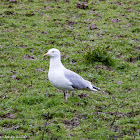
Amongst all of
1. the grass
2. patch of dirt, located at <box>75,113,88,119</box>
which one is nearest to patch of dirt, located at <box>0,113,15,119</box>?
the grass

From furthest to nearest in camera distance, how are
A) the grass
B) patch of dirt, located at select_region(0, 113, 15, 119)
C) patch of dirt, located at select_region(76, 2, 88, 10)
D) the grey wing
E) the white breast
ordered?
patch of dirt, located at select_region(76, 2, 88, 10)
the grey wing
the white breast
patch of dirt, located at select_region(0, 113, 15, 119)
the grass

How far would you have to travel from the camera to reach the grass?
25.9ft

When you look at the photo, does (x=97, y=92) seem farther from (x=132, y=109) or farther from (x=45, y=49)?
(x=45, y=49)

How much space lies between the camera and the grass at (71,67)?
7891 mm

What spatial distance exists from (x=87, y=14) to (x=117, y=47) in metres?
3.84

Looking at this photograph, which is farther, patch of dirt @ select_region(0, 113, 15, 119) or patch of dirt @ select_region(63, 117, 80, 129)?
patch of dirt @ select_region(0, 113, 15, 119)

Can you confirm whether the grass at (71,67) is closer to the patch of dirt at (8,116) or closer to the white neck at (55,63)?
the patch of dirt at (8,116)

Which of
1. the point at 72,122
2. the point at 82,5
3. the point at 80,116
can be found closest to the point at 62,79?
the point at 80,116

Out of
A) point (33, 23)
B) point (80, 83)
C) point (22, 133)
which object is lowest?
point (22, 133)

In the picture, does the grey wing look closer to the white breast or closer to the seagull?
the seagull

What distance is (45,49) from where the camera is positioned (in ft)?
42.9

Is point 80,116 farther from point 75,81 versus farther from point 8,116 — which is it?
point 8,116

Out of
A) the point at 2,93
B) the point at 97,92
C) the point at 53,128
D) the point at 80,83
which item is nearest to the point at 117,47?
the point at 97,92

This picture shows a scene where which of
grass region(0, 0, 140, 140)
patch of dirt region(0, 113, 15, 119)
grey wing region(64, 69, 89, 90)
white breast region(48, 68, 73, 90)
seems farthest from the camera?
grey wing region(64, 69, 89, 90)
